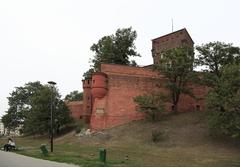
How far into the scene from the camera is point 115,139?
42.6m

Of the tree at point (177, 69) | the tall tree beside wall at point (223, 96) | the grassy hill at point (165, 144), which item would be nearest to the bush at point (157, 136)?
the grassy hill at point (165, 144)

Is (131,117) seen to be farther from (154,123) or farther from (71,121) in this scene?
(71,121)

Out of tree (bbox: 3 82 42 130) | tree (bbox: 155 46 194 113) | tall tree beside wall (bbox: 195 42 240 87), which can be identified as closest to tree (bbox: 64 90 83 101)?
tree (bbox: 3 82 42 130)

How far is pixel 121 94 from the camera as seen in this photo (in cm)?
4956

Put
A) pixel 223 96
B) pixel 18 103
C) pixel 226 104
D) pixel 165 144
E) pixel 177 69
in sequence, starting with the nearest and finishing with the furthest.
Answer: pixel 226 104 < pixel 223 96 < pixel 165 144 < pixel 177 69 < pixel 18 103

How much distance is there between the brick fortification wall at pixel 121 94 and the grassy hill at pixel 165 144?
1.98 m

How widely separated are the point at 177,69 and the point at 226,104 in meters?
13.6

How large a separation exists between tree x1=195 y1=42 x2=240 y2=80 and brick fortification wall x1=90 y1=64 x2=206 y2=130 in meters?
8.87

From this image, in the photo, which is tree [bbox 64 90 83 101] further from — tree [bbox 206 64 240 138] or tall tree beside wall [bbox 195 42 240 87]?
tree [bbox 206 64 240 138]

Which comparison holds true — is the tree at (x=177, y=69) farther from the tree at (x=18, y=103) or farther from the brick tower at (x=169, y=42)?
the tree at (x=18, y=103)

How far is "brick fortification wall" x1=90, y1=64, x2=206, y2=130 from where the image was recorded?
4897cm

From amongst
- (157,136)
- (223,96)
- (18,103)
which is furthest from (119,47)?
(18,103)

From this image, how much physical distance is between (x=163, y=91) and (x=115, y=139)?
1104 centimetres

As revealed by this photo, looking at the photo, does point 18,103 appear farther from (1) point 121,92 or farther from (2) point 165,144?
(2) point 165,144
